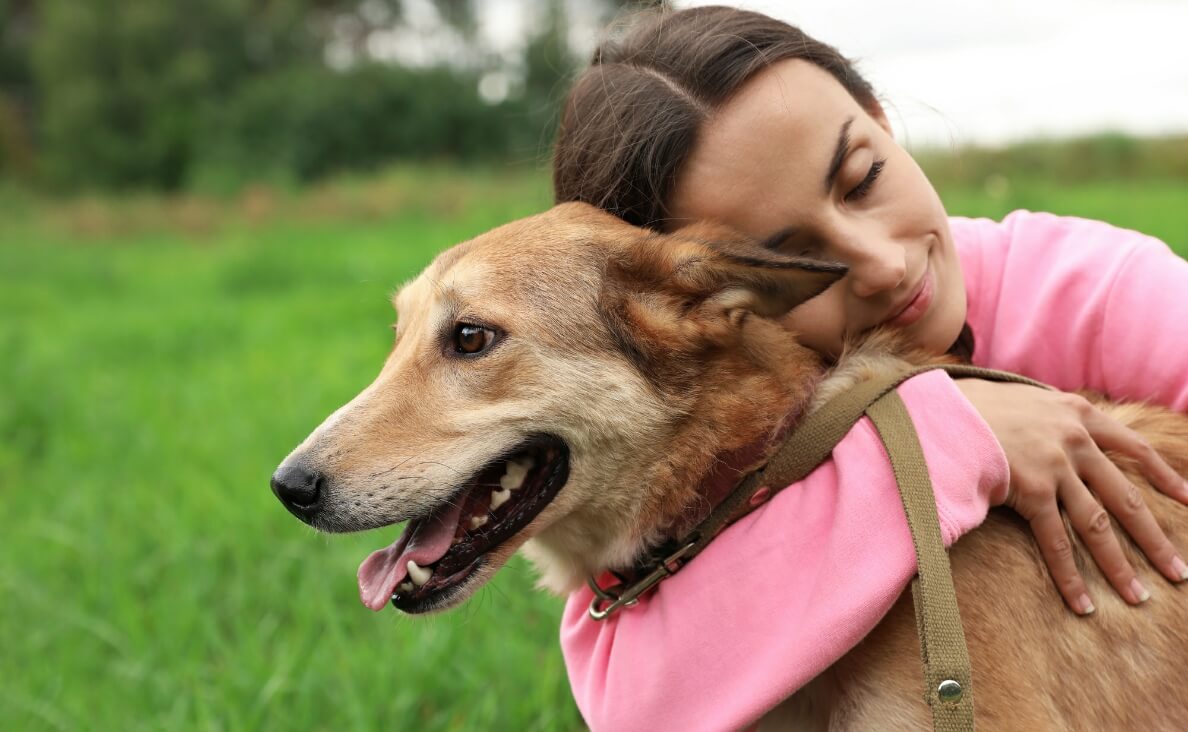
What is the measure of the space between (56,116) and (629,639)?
36082mm

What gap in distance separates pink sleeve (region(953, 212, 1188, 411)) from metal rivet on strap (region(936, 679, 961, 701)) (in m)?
1.21

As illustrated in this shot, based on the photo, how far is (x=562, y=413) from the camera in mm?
2344

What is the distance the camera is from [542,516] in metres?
2.33

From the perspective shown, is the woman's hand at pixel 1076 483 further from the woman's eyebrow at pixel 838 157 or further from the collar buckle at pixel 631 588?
the collar buckle at pixel 631 588

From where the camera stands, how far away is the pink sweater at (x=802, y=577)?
6.51ft

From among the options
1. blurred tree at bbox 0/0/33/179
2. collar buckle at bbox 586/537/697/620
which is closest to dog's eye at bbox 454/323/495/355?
collar buckle at bbox 586/537/697/620

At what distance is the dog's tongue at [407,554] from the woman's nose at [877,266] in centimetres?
114

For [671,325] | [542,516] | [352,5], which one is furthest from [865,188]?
[352,5]

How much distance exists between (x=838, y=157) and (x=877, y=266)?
0.29 meters

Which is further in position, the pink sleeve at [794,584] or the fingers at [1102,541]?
the fingers at [1102,541]

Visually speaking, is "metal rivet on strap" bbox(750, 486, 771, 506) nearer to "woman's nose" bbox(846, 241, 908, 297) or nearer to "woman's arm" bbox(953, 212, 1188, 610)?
"woman's arm" bbox(953, 212, 1188, 610)

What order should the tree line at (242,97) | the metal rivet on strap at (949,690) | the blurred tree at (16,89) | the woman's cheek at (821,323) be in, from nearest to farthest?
the metal rivet on strap at (949,690) → the woman's cheek at (821,323) → the tree line at (242,97) → the blurred tree at (16,89)

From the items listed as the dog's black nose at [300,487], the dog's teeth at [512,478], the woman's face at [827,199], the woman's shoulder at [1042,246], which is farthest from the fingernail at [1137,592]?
the dog's black nose at [300,487]

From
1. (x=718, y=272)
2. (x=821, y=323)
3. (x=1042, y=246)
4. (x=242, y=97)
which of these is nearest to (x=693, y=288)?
(x=718, y=272)
